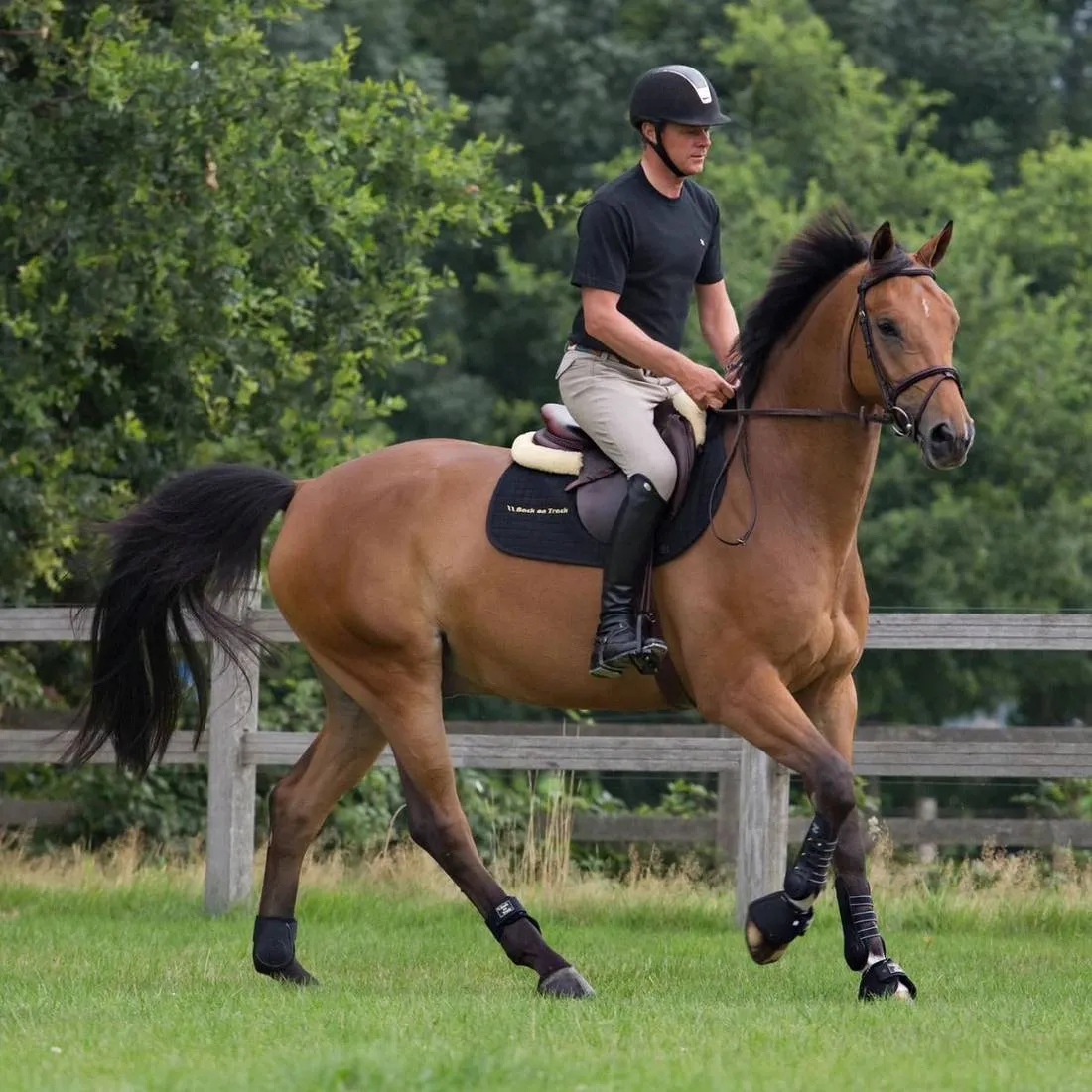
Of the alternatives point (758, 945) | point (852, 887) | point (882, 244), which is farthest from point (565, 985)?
point (882, 244)

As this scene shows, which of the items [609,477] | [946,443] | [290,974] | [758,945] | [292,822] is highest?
[946,443]

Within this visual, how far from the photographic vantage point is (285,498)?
8.19 meters

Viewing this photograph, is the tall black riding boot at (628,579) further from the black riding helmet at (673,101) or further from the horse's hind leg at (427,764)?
the black riding helmet at (673,101)

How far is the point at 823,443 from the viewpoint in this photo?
6938mm

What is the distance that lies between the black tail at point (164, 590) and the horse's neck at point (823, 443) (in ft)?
7.31

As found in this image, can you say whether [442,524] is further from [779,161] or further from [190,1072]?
[779,161]

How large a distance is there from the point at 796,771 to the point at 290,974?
2.13 m

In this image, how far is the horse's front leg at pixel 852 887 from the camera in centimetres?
676

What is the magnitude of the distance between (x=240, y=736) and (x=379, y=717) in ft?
8.75

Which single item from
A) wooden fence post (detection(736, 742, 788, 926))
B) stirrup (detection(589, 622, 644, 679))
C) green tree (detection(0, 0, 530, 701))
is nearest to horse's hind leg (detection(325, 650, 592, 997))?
stirrup (detection(589, 622, 644, 679))

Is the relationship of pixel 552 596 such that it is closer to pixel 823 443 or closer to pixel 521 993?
pixel 823 443

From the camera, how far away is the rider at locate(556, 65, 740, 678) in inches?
276

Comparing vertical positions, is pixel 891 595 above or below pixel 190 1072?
below

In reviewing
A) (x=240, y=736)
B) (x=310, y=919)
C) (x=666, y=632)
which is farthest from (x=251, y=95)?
(x=666, y=632)
